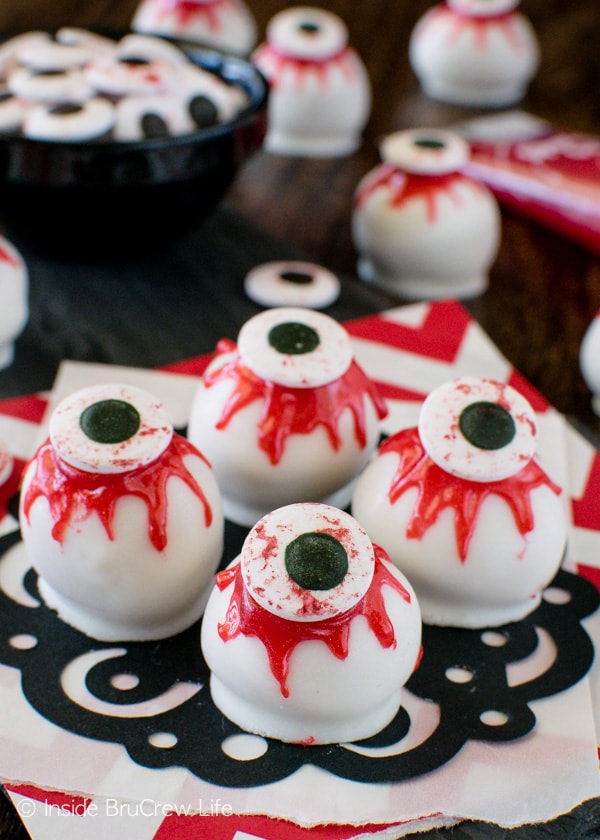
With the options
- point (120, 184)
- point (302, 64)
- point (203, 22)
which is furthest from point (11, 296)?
point (203, 22)

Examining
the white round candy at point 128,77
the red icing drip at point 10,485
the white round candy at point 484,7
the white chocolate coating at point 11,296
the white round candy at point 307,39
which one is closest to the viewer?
the red icing drip at point 10,485

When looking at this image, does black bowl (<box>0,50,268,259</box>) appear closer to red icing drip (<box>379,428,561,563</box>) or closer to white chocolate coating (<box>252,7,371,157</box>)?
white chocolate coating (<box>252,7,371,157</box>)

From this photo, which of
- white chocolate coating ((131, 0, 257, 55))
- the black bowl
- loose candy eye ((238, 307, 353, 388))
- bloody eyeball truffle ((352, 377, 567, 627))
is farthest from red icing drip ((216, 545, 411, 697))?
white chocolate coating ((131, 0, 257, 55))

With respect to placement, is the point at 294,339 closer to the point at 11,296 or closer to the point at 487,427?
the point at 487,427

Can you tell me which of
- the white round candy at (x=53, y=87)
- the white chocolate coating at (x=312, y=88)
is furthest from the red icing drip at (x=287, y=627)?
the white chocolate coating at (x=312, y=88)

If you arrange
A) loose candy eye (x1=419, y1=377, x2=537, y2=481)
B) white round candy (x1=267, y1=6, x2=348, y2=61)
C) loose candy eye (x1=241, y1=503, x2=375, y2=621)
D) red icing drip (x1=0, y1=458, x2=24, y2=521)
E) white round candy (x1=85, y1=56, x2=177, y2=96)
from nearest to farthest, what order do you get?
loose candy eye (x1=241, y1=503, x2=375, y2=621)
loose candy eye (x1=419, y1=377, x2=537, y2=481)
red icing drip (x1=0, y1=458, x2=24, y2=521)
white round candy (x1=85, y1=56, x2=177, y2=96)
white round candy (x1=267, y1=6, x2=348, y2=61)

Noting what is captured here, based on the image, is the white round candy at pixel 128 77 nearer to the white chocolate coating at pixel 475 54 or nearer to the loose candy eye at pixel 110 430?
→ the loose candy eye at pixel 110 430

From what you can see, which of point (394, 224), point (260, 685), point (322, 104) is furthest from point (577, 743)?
point (322, 104)
